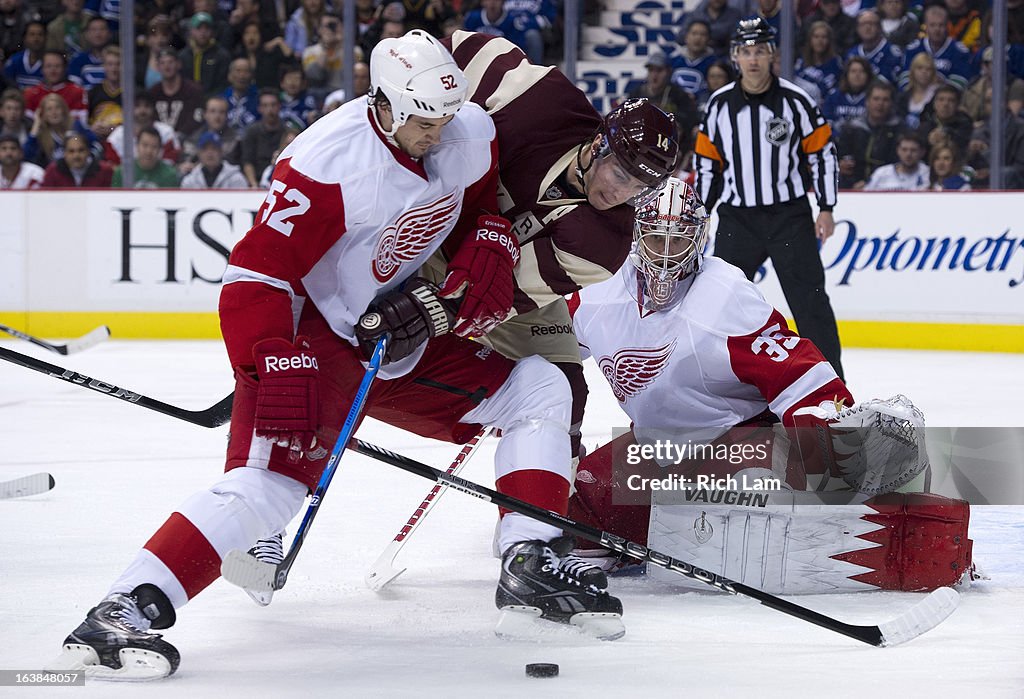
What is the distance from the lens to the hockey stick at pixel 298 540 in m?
2.05

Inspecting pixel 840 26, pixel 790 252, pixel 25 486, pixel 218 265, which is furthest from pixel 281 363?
pixel 840 26

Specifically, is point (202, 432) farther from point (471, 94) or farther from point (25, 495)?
point (471, 94)

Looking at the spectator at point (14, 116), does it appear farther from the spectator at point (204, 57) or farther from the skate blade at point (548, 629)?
the skate blade at point (548, 629)

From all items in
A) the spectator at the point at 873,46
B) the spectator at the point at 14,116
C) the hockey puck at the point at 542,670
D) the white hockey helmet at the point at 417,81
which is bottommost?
the spectator at the point at 14,116

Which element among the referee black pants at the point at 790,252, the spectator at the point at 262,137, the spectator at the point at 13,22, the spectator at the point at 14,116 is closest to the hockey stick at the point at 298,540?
the referee black pants at the point at 790,252

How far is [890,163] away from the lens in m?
7.18

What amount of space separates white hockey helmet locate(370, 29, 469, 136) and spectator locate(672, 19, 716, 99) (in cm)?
562

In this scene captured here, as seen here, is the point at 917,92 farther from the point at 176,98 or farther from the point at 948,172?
the point at 176,98

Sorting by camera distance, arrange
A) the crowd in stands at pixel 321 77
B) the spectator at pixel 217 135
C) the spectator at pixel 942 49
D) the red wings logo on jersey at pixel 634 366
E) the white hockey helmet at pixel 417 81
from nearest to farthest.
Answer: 1. the white hockey helmet at pixel 417 81
2. the red wings logo on jersey at pixel 634 366
3. the crowd in stands at pixel 321 77
4. the spectator at pixel 942 49
5. the spectator at pixel 217 135

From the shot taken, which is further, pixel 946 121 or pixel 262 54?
pixel 262 54

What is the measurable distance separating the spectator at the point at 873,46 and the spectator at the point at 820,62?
0.35ft

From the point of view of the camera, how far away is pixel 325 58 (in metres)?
7.83

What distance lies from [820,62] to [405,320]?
563 centimetres

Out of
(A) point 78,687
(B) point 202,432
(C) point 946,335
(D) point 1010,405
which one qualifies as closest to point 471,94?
(A) point 78,687
